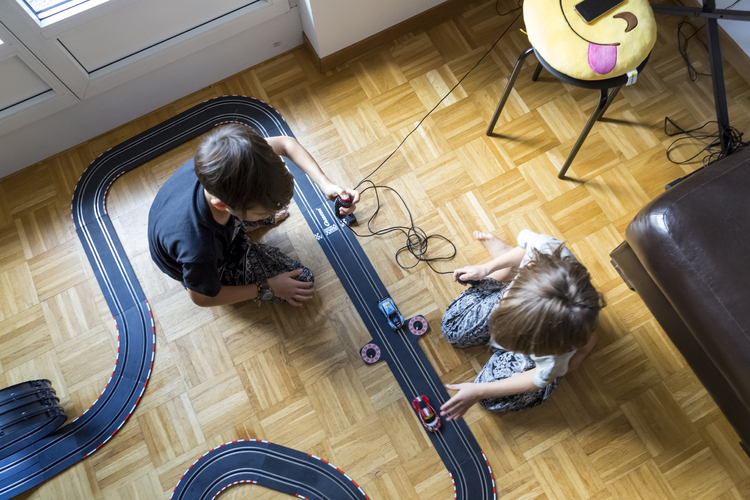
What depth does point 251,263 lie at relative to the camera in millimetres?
1576

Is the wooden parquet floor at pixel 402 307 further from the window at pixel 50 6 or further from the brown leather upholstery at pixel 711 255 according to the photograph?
the window at pixel 50 6

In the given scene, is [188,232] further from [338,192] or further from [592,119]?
[592,119]

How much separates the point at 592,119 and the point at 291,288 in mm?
1073

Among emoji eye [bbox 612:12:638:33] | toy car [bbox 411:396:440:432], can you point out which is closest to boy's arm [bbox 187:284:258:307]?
toy car [bbox 411:396:440:432]

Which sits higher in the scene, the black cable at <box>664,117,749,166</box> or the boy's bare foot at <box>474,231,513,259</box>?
the black cable at <box>664,117,749,166</box>

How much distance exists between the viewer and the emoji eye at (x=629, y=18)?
1321 millimetres

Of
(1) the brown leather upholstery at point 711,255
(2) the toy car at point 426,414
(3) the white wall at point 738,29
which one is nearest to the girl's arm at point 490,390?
(2) the toy car at point 426,414

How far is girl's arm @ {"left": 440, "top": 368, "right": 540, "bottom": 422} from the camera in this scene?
1.35 m

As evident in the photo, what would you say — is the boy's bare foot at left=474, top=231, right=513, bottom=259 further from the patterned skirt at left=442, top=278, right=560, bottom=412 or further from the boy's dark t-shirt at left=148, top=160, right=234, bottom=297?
the boy's dark t-shirt at left=148, top=160, right=234, bottom=297

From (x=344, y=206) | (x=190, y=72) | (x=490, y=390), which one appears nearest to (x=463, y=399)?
(x=490, y=390)

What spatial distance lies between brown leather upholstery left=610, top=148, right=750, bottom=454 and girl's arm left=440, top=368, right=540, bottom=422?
427 millimetres

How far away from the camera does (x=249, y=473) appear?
1.54 meters

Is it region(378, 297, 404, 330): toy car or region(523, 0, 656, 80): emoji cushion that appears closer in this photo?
region(523, 0, 656, 80): emoji cushion

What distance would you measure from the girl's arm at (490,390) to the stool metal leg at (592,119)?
761mm
